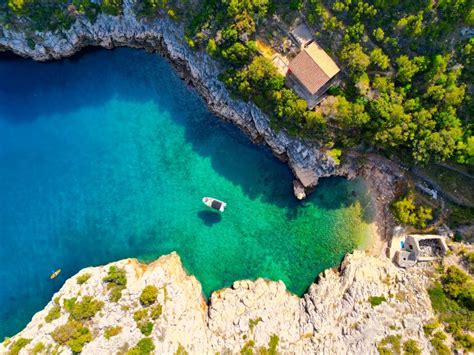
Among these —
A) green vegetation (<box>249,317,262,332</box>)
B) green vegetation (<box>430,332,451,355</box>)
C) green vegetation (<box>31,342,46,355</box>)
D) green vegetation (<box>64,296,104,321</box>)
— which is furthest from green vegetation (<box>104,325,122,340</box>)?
green vegetation (<box>430,332,451,355</box>)

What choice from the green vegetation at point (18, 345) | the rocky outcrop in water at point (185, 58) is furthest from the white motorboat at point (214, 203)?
the green vegetation at point (18, 345)

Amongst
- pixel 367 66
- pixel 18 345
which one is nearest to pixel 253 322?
pixel 18 345

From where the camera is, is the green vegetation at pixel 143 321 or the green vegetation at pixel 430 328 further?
the green vegetation at pixel 143 321

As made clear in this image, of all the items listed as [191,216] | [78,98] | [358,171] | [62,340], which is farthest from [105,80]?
[358,171]

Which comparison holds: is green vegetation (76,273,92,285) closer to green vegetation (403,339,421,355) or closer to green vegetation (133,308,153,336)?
green vegetation (133,308,153,336)

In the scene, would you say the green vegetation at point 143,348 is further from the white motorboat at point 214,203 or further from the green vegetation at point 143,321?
A: the white motorboat at point 214,203

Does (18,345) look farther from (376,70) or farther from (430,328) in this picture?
(376,70)
